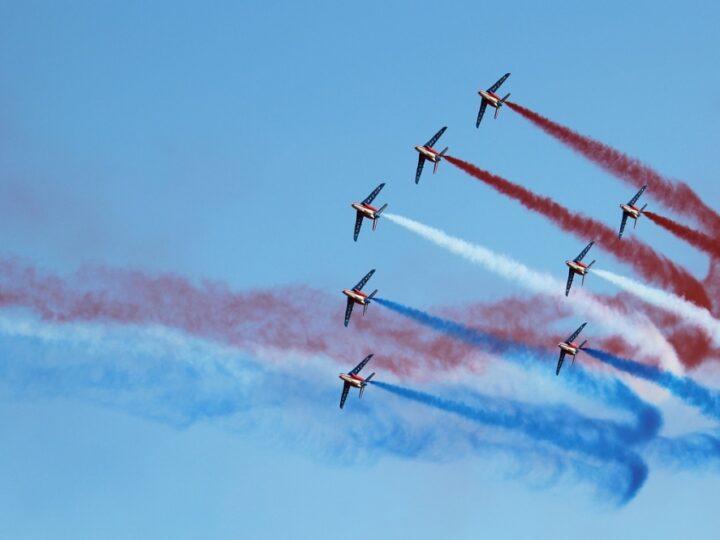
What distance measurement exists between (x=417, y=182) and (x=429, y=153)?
180 cm

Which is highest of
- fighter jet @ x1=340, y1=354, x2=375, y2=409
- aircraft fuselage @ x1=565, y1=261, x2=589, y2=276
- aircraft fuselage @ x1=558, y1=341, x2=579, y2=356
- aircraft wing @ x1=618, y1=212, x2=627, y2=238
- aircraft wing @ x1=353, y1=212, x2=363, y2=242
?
aircraft wing @ x1=618, y1=212, x2=627, y2=238

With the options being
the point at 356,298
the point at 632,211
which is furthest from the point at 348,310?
the point at 632,211

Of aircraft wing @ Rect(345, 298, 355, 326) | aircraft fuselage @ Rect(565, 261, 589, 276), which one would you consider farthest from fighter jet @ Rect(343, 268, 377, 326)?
aircraft fuselage @ Rect(565, 261, 589, 276)

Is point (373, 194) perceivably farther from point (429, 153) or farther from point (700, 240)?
point (700, 240)

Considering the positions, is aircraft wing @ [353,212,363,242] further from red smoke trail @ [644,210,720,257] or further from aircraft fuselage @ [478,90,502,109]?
red smoke trail @ [644,210,720,257]

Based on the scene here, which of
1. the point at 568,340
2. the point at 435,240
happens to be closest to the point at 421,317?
the point at 435,240

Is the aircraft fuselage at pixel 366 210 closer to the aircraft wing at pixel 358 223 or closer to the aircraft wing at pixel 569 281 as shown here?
the aircraft wing at pixel 358 223

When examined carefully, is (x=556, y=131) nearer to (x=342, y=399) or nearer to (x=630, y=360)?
(x=630, y=360)

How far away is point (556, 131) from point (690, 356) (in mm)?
14443

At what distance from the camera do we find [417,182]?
6856cm

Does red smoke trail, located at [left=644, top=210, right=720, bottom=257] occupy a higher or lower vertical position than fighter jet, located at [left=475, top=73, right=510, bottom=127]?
lower

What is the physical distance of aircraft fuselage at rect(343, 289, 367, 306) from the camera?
220 feet

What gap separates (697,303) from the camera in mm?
66938

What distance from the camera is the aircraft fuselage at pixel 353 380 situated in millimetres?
67500
